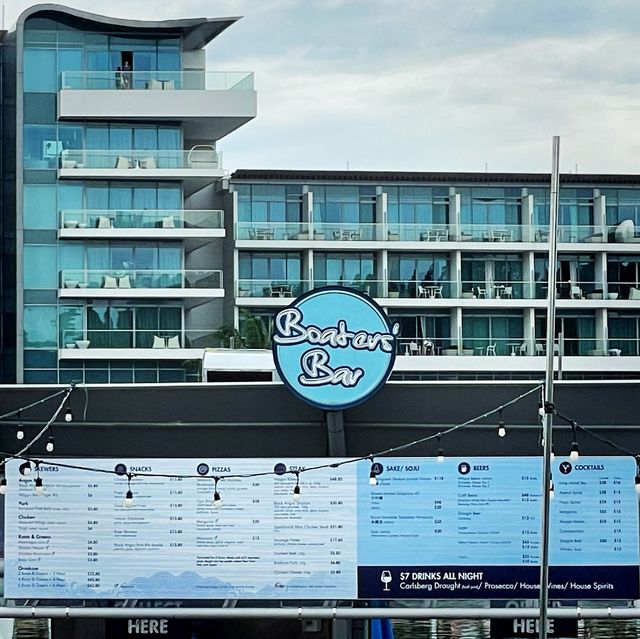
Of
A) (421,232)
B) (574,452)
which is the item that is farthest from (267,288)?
(574,452)

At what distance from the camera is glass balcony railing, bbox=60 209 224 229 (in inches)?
1906

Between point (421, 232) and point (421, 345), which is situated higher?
point (421, 232)

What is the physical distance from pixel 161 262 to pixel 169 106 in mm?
5075

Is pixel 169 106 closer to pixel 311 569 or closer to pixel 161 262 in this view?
pixel 161 262

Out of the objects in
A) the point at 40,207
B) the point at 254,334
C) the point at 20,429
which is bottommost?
the point at 20,429

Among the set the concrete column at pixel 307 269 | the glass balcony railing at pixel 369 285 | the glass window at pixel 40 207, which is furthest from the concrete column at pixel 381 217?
the glass window at pixel 40 207

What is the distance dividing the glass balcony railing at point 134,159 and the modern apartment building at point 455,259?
3.18m

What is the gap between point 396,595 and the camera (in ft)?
51.3

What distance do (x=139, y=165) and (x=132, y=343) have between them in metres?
5.98

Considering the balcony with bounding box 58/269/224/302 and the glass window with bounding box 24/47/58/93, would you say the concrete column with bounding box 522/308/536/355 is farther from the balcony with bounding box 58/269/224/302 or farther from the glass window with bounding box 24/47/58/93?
the glass window with bounding box 24/47/58/93

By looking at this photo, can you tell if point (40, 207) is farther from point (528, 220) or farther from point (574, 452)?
point (574, 452)

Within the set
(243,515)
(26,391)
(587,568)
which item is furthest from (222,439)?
(587,568)

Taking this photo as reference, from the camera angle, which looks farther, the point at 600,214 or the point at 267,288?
the point at 600,214

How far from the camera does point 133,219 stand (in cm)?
4869
